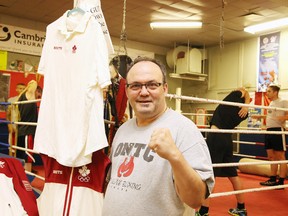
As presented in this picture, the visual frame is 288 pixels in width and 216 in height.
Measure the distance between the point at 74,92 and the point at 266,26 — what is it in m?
6.05

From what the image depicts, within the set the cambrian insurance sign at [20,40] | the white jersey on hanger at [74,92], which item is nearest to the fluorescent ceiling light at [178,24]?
the cambrian insurance sign at [20,40]

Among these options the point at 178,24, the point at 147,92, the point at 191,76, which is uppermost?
the point at 178,24

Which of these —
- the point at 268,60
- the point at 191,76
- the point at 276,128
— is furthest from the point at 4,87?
the point at 268,60

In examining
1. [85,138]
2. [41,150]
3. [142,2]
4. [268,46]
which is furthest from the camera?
[268,46]

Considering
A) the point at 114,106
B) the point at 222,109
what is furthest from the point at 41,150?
the point at 222,109

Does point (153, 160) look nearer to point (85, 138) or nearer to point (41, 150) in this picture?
point (85, 138)

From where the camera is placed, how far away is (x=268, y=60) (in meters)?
7.48

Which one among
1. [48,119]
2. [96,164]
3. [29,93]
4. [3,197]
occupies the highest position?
[29,93]

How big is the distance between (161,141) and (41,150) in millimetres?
1049

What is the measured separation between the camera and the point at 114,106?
1.87 m

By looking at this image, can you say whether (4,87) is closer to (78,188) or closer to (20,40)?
(20,40)

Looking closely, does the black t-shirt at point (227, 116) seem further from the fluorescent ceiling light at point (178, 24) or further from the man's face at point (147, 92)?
the fluorescent ceiling light at point (178, 24)

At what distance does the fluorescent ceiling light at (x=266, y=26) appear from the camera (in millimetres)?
→ 6359

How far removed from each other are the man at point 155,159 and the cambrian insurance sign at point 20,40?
20.8 feet
